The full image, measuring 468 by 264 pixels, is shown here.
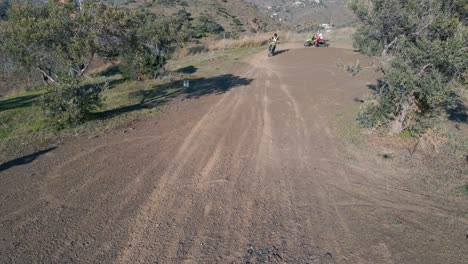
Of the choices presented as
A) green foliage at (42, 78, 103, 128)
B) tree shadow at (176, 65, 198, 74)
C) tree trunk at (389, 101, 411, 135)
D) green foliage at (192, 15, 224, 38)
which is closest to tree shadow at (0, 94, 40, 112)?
green foliage at (42, 78, 103, 128)

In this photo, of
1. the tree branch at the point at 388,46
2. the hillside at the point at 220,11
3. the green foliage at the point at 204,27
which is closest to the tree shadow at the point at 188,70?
the tree branch at the point at 388,46

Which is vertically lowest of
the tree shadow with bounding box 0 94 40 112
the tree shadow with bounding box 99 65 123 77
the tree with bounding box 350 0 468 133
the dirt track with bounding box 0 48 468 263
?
the dirt track with bounding box 0 48 468 263

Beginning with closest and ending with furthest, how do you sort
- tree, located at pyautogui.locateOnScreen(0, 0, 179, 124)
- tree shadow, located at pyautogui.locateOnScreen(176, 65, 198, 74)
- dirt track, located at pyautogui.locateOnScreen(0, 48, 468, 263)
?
dirt track, located at pyautogui.locateOnScreen(0, 48, 468, 263)
tree, located at pyautogui.locateOnScreen(0, 0, 179, 124)
tree shadow, located at pyautogui.locateOnScreen(176, 65, 198, 74)

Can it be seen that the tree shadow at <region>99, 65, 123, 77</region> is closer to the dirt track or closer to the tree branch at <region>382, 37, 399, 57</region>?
the dirt track

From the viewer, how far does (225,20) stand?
62375mm

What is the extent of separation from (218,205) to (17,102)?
1638cm

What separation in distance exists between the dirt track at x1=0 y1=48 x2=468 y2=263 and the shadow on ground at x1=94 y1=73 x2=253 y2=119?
3435 millimetres

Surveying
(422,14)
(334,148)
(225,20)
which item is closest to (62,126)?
(334,148)

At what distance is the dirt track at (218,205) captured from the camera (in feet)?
21.1

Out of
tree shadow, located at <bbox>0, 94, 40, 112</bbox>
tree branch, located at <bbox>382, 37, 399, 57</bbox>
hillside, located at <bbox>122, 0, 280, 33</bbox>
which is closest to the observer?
tree branch, located at <bbox>382, 37, 399, 57</bbox>

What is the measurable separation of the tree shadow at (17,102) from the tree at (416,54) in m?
16.4

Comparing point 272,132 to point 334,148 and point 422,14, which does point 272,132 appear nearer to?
point 334,148

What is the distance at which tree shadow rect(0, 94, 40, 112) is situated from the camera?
17.9 m

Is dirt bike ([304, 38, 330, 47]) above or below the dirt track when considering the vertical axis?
above
